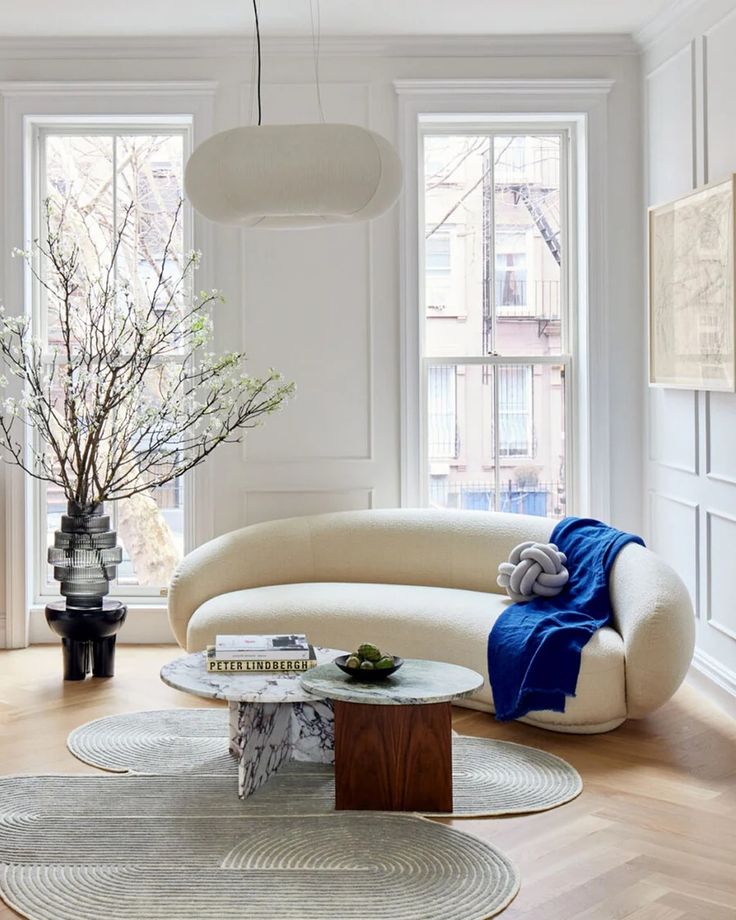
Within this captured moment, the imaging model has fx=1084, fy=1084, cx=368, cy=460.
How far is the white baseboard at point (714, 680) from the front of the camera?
4.17m

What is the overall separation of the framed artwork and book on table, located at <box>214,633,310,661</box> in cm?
194

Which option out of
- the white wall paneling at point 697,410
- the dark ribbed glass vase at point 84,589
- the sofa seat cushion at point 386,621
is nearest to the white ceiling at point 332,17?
the white wall paneling at point 697,410

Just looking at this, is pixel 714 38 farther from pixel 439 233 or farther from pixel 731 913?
pixel 731 913

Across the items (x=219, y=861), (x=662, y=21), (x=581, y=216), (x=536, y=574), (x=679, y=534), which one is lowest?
(x=219, y=861)

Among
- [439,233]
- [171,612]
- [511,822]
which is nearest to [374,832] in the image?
[511,822]

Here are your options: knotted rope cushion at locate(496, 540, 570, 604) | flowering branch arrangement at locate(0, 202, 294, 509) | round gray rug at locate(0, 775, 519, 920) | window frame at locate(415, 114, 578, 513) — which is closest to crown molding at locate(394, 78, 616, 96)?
window frame at locate(415, 114, 578, 513)

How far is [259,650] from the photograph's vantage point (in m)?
3.46

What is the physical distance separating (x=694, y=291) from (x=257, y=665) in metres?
2.42

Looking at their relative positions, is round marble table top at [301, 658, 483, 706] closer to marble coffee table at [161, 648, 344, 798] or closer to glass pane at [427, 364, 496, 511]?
marble coffee table at [161, 648, 344, 798]

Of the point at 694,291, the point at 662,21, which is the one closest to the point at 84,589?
the point at 694,291

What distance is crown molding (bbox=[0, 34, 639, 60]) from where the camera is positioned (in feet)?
16.7

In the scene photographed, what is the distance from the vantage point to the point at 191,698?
14.2 feet

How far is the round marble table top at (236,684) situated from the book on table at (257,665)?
2 centimetres

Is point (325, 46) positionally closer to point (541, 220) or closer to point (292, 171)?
point (541, 220)
